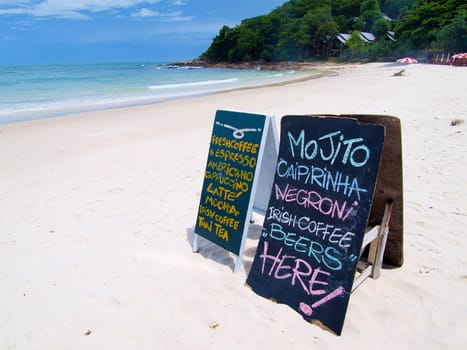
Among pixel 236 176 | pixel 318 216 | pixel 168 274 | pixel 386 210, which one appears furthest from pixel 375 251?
pixel 168 274

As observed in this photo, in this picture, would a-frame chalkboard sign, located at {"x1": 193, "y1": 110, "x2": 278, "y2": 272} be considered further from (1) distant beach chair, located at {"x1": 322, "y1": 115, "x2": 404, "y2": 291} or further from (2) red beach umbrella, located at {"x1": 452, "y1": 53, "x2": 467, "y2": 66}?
(2) red beach umbrella, located at {"x1": 452, "y1": 53, "x2": 467, "y2": 66}

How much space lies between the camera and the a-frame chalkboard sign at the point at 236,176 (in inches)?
109

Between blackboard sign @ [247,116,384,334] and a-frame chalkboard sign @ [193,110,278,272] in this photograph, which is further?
a-frame chalkboard sign @ [193,110,278,272]

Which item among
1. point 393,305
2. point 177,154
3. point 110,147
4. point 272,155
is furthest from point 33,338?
point 110,147

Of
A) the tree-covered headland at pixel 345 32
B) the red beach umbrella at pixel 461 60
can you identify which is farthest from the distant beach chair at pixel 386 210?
the tree-covered headland at pixel 345 32

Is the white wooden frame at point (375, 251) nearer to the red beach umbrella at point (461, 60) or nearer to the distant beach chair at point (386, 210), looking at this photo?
the distant beach chair at point (386, 210)

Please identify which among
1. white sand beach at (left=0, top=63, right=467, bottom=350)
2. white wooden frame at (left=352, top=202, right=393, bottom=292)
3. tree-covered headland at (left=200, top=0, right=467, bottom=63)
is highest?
tree-covered headland at (left=200, top=0, right=467, bottom=63)

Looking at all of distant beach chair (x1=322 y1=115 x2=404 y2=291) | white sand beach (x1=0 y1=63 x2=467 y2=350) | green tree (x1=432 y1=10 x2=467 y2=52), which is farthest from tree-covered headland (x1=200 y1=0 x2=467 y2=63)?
distant beach chair (x1=322 y1=115 x2=404 y2=291)

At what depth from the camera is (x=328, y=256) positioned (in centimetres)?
230

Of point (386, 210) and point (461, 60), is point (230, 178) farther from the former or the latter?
point (461, 60)

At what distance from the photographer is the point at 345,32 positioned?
3568 inches

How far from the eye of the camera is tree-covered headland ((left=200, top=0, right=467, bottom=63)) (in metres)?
52.0

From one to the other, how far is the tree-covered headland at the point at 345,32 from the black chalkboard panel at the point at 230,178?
52379mm

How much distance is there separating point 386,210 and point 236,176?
1.23 m
